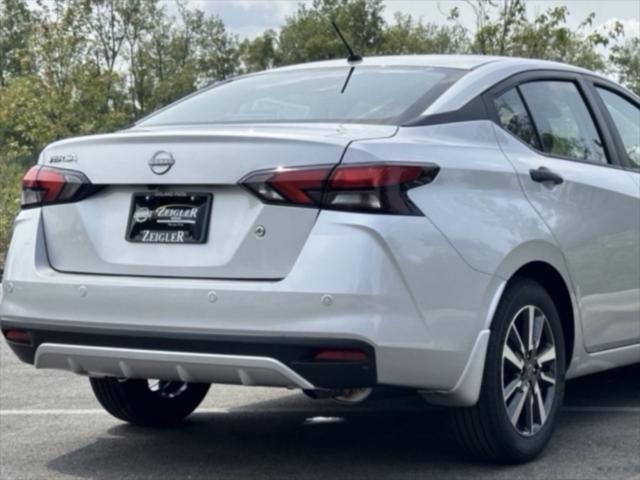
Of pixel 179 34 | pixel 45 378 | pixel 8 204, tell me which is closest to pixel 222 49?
pixel 179 34

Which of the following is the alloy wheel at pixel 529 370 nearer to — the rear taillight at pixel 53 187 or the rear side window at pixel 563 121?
the rear side window at pixel 563 121

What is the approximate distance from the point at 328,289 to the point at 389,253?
26cm

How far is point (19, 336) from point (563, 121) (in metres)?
2.66

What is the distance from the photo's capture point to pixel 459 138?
523 cm

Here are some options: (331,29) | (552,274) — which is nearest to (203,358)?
(552,274)

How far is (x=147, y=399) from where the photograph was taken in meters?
6.18

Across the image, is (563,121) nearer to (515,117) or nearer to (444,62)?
(515,117)

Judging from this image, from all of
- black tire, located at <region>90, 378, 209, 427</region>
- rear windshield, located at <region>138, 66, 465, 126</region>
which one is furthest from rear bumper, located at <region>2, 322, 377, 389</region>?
rear windshield, located at <region>138, 66, 465, 126</region>

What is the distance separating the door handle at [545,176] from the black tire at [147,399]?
2.02 meters

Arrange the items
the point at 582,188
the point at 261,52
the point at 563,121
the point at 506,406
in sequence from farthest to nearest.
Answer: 1. the point at 261,52
2. the point at 563,121
3. the point at 582,188
4. the point at 506,406

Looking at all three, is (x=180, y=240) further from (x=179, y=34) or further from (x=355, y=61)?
(x=179, y=34)

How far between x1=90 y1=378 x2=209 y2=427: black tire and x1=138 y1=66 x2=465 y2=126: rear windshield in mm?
1226


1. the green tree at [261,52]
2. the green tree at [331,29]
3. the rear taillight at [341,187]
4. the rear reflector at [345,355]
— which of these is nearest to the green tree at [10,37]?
the green tree at [331,29]

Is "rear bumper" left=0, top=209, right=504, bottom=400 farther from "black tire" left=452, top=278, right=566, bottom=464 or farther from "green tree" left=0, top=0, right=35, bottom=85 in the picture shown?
"green tree" left=0, top=0, right=35, bottom=85
